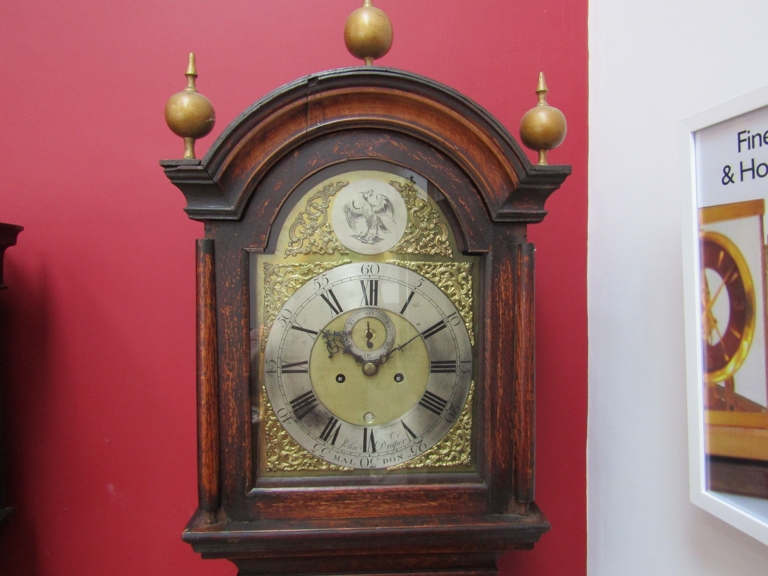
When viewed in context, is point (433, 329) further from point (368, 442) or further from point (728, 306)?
point (728, 306)

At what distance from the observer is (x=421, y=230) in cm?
76

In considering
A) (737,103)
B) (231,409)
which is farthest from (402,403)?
(737,103)

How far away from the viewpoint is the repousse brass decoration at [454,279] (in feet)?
2.50

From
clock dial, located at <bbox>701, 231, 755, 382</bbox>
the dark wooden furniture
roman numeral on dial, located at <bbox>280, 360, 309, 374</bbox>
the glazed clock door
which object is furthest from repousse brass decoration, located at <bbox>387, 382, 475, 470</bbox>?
the dark wooden furniture

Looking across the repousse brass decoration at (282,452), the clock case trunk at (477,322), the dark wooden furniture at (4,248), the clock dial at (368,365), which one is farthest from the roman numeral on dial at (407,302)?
the dark wooden furniture at (4,248)

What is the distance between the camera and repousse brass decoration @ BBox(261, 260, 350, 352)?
2.44ft

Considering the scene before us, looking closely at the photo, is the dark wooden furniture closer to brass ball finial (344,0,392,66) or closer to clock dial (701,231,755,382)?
brass ball finial (344,0,392,66)

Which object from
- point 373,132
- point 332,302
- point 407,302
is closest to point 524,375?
point 407,302

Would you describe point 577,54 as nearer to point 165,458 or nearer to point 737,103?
point 737,103

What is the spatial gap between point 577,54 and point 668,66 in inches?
10.6

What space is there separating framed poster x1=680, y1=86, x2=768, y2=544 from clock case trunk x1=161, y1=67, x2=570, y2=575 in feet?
0.64

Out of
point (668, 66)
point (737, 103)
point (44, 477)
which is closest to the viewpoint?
point (737, 103)

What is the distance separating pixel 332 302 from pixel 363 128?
26 centimetres

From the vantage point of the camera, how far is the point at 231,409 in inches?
28.7
